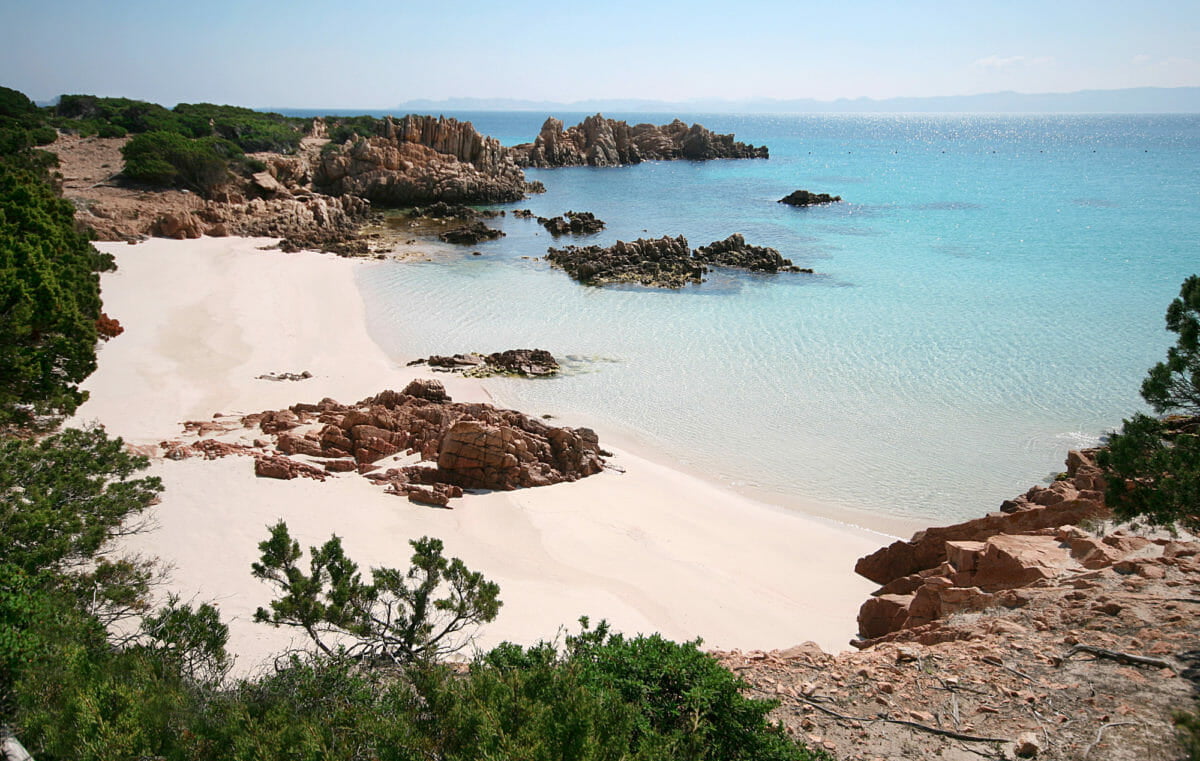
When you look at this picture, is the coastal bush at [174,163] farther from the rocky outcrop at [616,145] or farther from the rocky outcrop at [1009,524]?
the rocky outcrop at [616,145]

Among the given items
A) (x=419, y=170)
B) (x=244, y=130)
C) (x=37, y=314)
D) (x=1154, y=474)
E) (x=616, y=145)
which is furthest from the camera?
(x=616, y=145)

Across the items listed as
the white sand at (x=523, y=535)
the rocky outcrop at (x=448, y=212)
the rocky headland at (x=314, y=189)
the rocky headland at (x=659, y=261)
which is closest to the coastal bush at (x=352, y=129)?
the rocky headland at (x=314, y=189)

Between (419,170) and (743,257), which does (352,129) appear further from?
(743,257)

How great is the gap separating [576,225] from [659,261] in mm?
11439

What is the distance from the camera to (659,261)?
3516 cm

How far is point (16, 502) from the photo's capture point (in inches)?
297

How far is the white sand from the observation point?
389 inches

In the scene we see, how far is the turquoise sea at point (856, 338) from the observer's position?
16.2 meters

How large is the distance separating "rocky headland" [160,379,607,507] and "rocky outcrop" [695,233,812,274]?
2193cm

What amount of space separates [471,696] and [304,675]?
4.81 feet

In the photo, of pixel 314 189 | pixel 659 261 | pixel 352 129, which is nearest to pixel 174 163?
pixel 314 189

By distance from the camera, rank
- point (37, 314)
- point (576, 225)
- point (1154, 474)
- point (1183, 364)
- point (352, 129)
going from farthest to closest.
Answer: point (352, 129) < point (576, 225) < point (37, 314) < point (1183, 364) < point (1154, 474)

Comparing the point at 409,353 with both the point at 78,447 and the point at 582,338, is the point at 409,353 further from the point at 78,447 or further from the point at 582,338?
the point at 78,447

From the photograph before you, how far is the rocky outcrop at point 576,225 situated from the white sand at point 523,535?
26.7 meters
